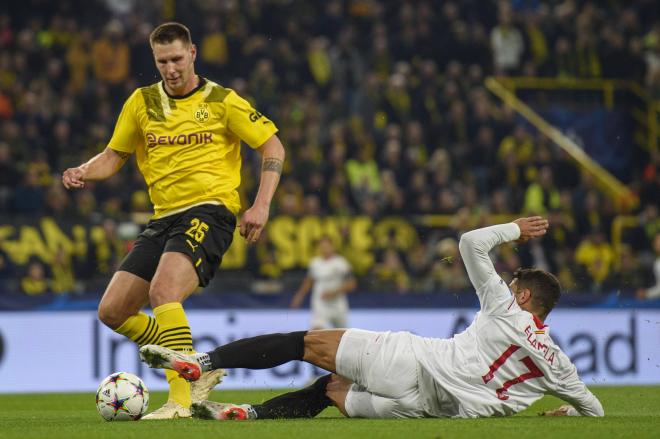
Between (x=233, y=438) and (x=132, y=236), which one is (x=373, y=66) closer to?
(x=132, y=236)

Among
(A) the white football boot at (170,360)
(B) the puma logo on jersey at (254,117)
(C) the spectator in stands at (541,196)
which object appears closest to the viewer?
(A) the white football boot at (170,360)

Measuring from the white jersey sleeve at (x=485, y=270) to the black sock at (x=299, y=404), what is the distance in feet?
3.77

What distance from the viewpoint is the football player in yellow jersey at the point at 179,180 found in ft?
24.0

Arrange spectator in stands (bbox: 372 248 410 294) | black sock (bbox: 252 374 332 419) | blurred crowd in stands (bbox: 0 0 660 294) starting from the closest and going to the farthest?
black sock (bbox: 252 374 332 419) < spectator in stands (bbox: 372 248 410 294) < blurred crowd in stands (bbox: 0 0 660 294)

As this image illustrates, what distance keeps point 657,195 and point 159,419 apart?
13.3m

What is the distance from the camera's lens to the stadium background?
14.5 meters

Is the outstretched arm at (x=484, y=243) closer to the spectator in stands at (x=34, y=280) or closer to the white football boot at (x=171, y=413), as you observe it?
the white football boot at (x=171, y=413)

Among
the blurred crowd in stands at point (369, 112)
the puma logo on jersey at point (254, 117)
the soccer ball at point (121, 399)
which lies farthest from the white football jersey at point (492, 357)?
the blurred crowd in stands at point (369, 112)

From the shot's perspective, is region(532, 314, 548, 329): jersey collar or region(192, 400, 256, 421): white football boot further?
region(532, 314, 548, 329): jersey collar

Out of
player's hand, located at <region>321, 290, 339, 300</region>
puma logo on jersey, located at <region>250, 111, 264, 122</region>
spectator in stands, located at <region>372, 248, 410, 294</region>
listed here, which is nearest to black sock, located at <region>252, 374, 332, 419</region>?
puma logo on jersey, located at <region>250, 111, 264, 122</region>

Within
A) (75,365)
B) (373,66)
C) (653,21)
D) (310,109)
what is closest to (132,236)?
(75,365)

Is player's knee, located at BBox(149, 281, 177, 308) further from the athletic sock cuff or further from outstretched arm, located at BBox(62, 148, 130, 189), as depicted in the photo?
outstretched arm, located at BBox(62, 148, 130, 189)

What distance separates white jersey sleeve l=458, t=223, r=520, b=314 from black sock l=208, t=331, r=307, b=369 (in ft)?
3.54

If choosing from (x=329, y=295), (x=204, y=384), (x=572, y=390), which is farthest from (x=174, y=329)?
(x=329, y=295)
